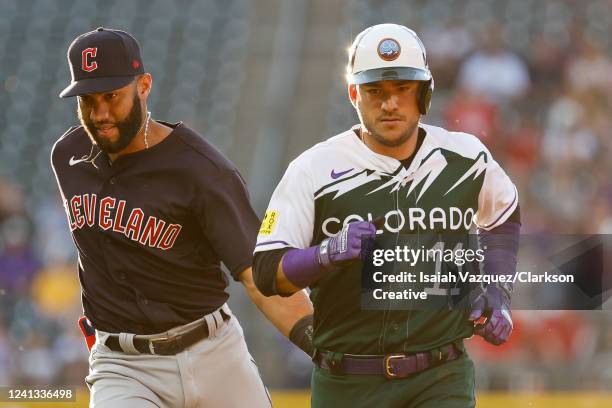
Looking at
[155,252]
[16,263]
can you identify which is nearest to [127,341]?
[155,252]

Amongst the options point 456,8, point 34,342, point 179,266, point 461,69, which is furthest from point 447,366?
point 456,8

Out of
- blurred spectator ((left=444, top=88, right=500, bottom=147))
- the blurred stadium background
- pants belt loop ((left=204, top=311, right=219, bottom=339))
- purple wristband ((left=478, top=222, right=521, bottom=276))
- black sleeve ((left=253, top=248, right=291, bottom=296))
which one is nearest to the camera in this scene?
black sleeve ((left=253, top=248, right=291, bottom=296))

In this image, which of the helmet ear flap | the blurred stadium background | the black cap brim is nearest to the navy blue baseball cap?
the black cap brim

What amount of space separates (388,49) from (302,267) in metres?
0.94

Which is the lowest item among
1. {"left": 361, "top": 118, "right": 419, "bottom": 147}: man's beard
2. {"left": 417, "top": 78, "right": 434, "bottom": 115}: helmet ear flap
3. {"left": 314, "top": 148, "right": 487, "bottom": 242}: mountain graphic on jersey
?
{"left": 314, "top": 148, "right": 487, "bottom": 242}: mountain graphic on jersey

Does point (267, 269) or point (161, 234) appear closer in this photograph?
point (267, 269)

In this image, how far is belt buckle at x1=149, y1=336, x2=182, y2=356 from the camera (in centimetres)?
533

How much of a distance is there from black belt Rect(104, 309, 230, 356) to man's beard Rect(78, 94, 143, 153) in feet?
2.59

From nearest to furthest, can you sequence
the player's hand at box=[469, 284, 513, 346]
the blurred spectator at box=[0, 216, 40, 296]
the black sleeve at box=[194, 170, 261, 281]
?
the player's hand at box=[469, 284, 513, 346]
the black sleeve at box=[194, 170, 261, 281]
the blurred spectator at box=[0, 216, 40, 296]

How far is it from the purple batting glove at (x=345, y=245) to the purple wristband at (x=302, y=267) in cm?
4

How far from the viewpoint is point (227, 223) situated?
5297 millimetres

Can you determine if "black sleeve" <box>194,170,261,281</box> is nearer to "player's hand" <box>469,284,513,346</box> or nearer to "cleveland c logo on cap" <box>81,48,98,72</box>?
Result: "cleveland c logo on cap" <box>81,48,98,72</box>

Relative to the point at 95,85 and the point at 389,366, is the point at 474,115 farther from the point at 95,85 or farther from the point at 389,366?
the point at 389,366

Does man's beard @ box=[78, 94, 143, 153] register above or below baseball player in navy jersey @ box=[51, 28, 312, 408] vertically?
above
